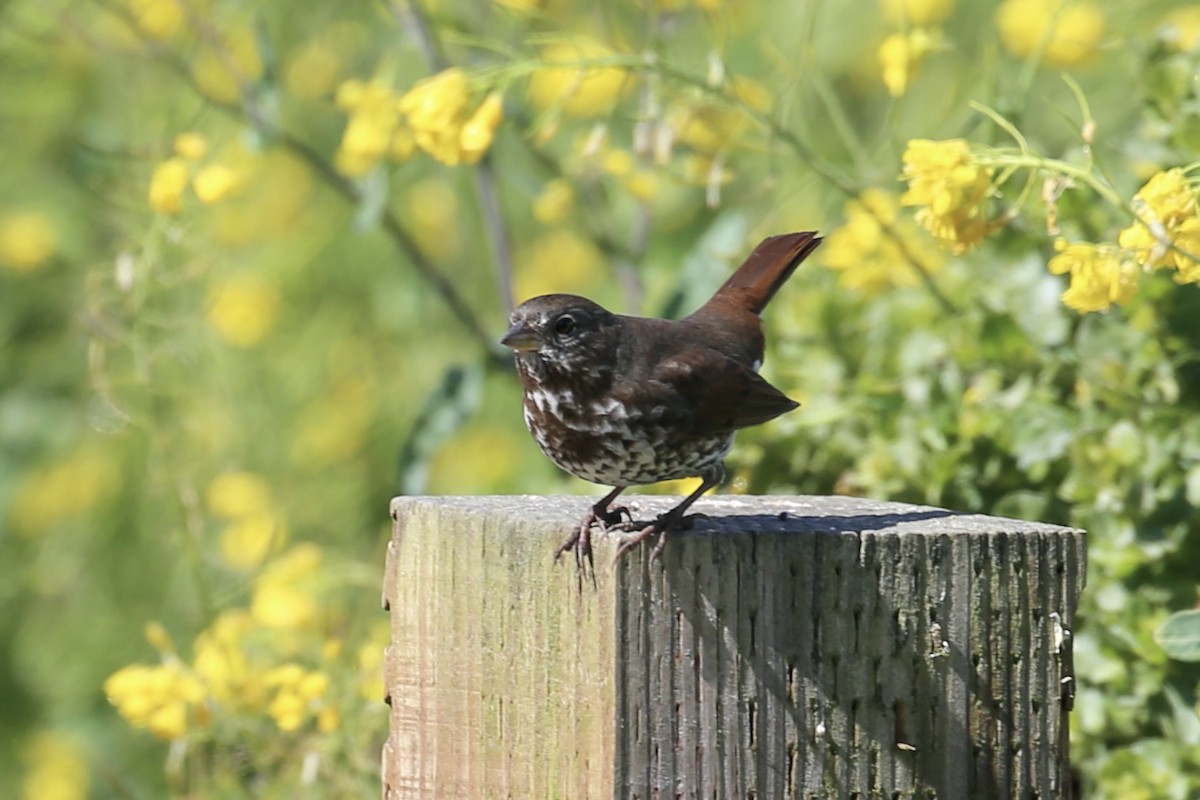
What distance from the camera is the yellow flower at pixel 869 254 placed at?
4141 mm

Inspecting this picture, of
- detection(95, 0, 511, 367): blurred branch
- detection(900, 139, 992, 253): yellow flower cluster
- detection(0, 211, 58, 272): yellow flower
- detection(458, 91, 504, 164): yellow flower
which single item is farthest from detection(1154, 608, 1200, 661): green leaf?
detection(0, 211, 58, 272): yellow flower

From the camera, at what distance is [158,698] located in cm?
374

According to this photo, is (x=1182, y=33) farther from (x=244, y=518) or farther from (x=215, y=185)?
(x=244, y=518)

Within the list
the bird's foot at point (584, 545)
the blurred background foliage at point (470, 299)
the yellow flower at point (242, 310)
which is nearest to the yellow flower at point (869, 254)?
the blurred background foliage at point (470, 299)

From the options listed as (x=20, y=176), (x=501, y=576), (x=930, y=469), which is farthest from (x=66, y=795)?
(x=501, y=576)

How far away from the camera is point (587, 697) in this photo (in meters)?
2.23

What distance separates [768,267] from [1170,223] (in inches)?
41.0

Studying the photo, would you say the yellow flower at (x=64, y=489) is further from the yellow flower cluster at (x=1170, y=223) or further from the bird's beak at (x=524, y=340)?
the yellow flower cluster at (x=1170, y=223)

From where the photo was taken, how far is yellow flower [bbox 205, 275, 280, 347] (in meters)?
6.41

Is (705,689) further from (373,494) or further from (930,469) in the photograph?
(373,494)

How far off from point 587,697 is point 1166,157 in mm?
2018

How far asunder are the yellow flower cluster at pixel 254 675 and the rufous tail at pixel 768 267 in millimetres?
1249

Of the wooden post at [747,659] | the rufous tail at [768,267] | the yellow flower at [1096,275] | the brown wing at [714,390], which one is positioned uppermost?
the rufous tail at [768,267]

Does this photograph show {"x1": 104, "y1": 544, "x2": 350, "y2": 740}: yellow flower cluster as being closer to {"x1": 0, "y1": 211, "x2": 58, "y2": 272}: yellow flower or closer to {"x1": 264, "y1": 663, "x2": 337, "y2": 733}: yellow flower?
{"x1": 264, "y1": 663, "x2": 337, "y2": 733}: yellow flower
